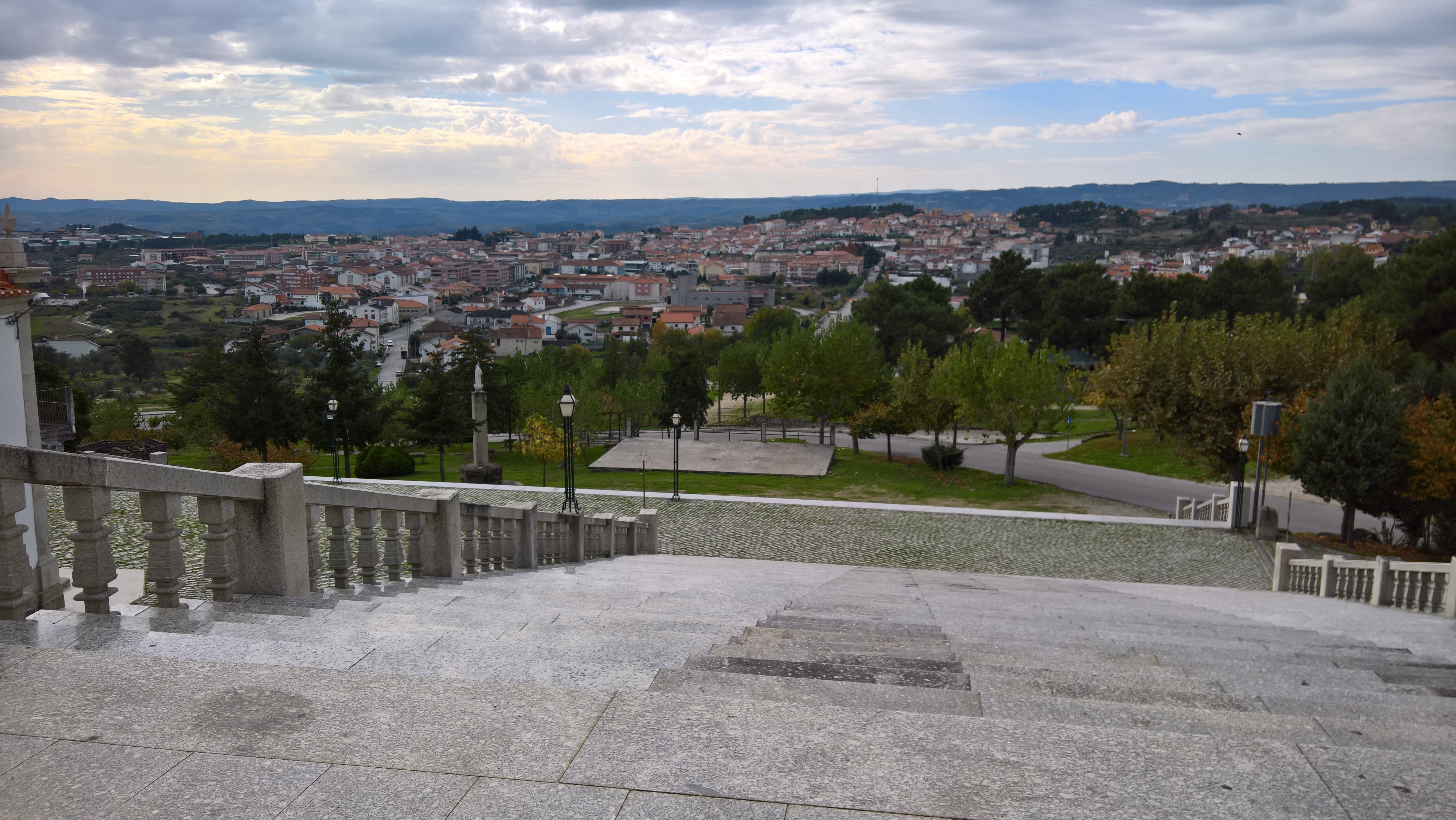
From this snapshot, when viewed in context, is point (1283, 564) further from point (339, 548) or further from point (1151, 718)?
point (339, 548)

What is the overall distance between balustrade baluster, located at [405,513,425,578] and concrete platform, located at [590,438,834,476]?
26.8 metres

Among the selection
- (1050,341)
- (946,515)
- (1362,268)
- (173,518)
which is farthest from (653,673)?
(1362,268)

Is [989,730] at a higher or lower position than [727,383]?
higher

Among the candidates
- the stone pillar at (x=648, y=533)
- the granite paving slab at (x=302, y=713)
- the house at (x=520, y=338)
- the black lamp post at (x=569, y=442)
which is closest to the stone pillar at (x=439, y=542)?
the granite paving slab at (x=302, y=713)

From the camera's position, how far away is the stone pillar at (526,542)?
33.8 feet

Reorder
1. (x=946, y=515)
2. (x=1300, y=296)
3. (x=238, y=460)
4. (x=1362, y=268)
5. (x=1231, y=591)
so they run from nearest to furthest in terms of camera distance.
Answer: (x=1231, y=591) → (x=946, y=515) → (x=238, y=460) → (x=1362, y=268) → (x=1300, y=296)

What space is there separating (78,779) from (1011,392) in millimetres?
31071

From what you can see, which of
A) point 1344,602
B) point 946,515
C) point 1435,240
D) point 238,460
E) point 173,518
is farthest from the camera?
point 1435,240

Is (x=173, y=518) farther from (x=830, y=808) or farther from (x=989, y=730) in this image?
(x=989, y=730)

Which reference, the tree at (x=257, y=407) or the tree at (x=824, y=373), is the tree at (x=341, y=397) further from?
the tree at (x=824, y=373)

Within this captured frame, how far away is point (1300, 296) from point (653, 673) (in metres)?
73.0

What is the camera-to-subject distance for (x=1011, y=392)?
3155 cm

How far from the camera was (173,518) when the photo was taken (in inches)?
205

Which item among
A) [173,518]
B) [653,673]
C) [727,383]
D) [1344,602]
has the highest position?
[173,518]
